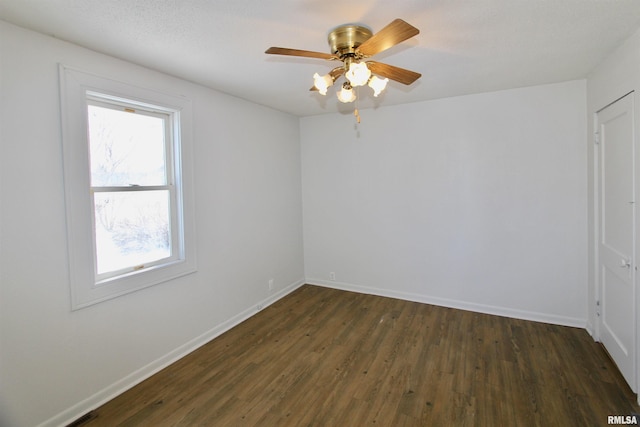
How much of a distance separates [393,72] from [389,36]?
413 millimetres

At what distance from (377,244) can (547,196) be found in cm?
195

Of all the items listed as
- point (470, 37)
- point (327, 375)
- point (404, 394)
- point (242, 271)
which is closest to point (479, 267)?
point (404, 394)

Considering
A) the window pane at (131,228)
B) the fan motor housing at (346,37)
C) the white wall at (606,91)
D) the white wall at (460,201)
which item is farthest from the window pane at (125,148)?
the white wall at (606,91)

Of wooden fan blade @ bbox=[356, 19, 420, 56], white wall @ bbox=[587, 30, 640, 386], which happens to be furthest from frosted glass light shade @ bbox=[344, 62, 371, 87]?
white wall @ bbox=[587, 30, 640, 386]

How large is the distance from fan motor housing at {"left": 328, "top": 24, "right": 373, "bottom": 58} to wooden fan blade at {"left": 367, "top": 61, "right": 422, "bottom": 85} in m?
0.15

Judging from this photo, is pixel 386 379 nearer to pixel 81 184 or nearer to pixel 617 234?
pixel 617 234

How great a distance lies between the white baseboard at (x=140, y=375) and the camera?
80.5 inches

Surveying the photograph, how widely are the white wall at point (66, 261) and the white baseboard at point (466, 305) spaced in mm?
1399

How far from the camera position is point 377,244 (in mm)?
4203

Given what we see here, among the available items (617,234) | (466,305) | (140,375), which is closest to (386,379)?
(466,305)

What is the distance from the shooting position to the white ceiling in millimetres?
1687

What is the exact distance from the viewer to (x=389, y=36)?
1499mm

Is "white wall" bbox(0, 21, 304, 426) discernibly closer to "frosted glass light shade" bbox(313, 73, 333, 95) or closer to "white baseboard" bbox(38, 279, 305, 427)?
"white baseboard" bbox(38, 279, 305, 427)

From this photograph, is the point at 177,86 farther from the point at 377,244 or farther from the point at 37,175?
the point at 377,244
